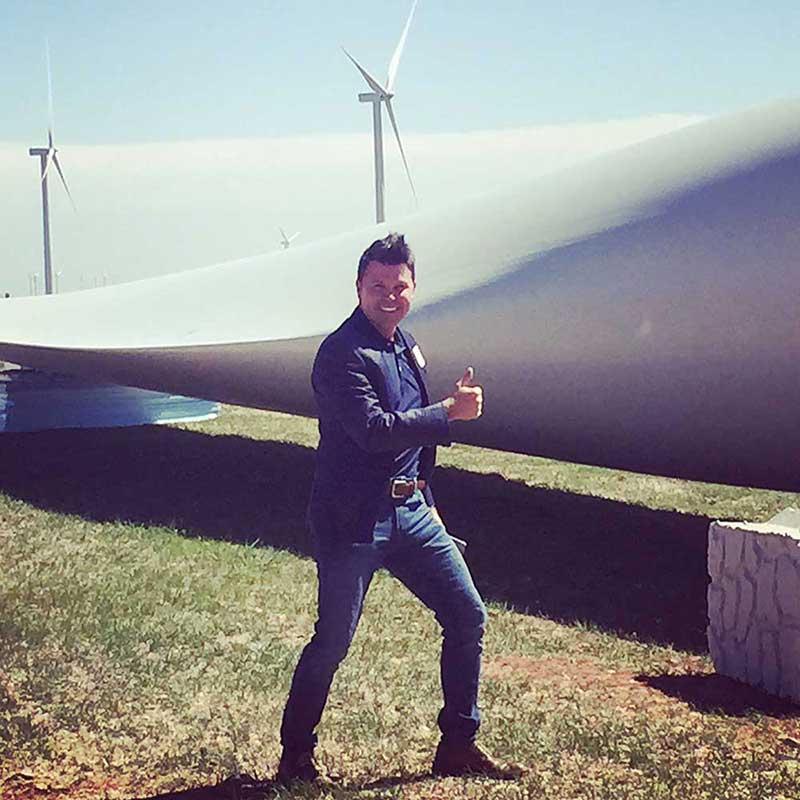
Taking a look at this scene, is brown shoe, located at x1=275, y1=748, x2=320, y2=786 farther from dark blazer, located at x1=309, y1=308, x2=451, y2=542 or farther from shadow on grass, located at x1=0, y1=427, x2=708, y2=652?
shadow on grass, located at x1=0, y1=427, x2=708, y2=652

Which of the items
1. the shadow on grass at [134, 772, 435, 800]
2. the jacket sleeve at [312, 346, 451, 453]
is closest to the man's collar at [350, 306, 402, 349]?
the jacket sleeve at [312, 346, 451, 453]

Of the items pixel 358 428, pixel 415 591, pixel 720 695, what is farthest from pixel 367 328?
pixel 720 695

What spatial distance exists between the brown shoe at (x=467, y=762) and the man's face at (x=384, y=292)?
4.63 ft

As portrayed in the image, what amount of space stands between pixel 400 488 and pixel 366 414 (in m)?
0.29

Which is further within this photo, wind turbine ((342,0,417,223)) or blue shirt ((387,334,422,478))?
wind turbine ((342,0,417,223))

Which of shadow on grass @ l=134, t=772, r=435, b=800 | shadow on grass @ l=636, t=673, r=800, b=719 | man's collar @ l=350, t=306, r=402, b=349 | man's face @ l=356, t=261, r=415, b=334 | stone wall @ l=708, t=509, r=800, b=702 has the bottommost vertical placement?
shadow on grass @ l=636, t=673, r=800, b=719

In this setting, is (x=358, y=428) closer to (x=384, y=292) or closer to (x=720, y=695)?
(x=384, y=292)

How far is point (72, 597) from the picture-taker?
657 cm

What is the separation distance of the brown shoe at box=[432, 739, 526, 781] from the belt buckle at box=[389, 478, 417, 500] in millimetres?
905

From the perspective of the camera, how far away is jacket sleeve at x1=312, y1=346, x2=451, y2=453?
335cm

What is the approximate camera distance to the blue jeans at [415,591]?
11.5 ft

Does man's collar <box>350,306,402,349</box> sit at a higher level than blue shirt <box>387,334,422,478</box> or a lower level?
higher

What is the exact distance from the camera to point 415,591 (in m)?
3.71

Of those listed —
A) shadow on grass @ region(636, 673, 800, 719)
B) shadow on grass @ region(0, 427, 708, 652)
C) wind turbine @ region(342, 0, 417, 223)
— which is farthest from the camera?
wind turbine @ region(342, 0, 417, 223)
